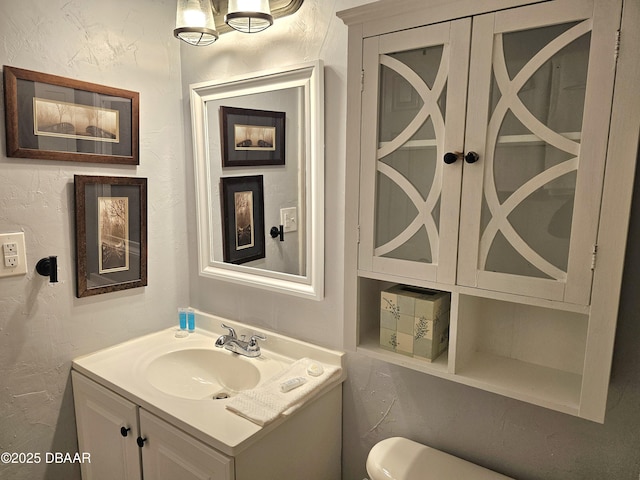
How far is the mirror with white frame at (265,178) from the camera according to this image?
1.46m

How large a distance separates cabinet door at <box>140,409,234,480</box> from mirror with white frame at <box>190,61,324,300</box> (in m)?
0.58

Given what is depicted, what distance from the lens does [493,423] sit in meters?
1.23

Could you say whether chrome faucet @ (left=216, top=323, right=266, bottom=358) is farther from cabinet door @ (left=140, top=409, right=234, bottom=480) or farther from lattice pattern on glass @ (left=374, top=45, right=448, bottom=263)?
lattice pattern on glass @ (left=374, top=45, right=448, bottom=263)

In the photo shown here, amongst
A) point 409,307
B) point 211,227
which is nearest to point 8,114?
point 211,227

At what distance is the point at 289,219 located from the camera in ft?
5.15

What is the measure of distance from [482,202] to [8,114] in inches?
55.9

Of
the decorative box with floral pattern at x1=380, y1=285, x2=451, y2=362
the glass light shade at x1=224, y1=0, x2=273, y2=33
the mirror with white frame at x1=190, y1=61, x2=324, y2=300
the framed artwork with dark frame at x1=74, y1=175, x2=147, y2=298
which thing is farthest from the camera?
the framed artwork with dark frame at x1=74, y1=175, x2=147, y2=298

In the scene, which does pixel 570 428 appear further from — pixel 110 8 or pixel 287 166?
pixel 110 8

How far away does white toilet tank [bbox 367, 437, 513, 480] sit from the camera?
1.19 m

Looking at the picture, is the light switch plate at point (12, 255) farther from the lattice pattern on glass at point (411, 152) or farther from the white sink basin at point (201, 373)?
the lattice pattern on glass at point (411, 152)

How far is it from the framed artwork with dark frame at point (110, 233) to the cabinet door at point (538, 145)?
4.19ft

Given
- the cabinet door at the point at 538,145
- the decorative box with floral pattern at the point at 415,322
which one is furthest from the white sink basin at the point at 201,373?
the cabinet door at the point at 538,145

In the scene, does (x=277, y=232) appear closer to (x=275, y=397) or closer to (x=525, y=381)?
(x=275, y=397)

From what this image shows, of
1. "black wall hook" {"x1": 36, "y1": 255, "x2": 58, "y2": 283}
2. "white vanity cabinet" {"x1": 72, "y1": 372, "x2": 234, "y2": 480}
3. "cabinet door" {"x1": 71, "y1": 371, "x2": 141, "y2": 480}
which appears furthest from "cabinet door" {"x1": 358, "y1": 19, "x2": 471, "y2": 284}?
"black wall hook" {"x1": 36, "y1": 255, "x2": 58, "y2": 283}
